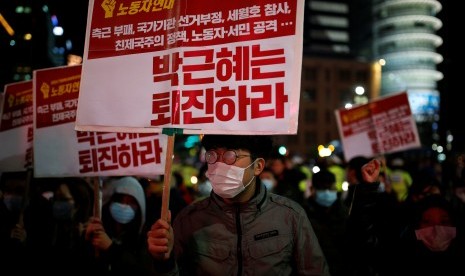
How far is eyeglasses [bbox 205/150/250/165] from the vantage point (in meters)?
3.07

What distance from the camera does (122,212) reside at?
4.69 metres

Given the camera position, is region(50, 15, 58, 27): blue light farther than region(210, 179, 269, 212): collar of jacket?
Yes

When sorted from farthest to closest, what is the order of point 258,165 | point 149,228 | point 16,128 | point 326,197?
point 326,197 → point 16,128 → point 149,228 → point 258,165

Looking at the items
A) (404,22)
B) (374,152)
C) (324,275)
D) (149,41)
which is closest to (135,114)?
(149,41)

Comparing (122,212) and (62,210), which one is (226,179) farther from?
(62,210)

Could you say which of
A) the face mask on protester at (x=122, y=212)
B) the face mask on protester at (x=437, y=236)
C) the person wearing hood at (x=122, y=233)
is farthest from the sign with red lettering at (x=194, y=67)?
the face mask on protester at (x=437, y=236)

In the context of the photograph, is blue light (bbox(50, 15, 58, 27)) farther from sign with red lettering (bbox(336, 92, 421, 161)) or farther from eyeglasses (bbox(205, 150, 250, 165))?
eyeglasses (bbox(205, 150, 250, 165))

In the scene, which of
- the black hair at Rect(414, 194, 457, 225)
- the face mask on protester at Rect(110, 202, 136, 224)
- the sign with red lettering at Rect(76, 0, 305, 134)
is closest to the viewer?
the sign with red lettering at Rect(76, 0, 305, 134)

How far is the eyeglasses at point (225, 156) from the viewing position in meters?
3.07

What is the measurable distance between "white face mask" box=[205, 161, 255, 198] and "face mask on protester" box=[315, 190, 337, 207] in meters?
2.75

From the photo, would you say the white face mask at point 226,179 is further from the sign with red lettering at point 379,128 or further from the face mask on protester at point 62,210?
the sign with red lettering at point 379,128

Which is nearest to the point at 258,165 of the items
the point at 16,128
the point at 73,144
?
the point at 73,144

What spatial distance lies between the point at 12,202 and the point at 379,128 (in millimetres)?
5768

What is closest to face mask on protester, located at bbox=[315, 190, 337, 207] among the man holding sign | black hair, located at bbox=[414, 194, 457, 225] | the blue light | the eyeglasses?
black hair, located at bbox=[414, 194, 457, 225]
